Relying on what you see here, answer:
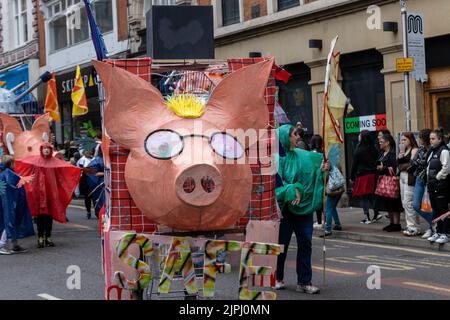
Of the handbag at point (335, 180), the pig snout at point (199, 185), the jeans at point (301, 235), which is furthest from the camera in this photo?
the handbag at point (335, 180)

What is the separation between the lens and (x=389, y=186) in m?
13.3

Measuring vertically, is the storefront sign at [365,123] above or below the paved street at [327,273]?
above

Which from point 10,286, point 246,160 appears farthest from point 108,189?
point 10,286

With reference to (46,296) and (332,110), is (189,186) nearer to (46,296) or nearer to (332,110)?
(332,110)

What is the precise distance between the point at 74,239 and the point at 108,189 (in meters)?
7.69

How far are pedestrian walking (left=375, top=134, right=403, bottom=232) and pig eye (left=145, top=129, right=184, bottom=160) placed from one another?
791 centimetres

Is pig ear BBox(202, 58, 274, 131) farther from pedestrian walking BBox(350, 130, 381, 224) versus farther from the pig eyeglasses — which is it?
pedestrian walking BBox(350, 130, 381, 224)

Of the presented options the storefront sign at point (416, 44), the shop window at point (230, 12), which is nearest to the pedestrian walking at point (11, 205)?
the storefront sign at point (416, 44)

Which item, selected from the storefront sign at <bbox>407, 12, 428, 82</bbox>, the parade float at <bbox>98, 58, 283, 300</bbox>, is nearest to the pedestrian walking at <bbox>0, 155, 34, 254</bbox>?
the parade float at <bbox>98, 58, 283, 300</bbox>

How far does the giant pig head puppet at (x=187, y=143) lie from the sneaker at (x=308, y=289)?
2.52 meters

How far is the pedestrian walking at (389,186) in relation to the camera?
43.4 ft

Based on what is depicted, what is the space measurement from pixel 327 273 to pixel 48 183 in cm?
534

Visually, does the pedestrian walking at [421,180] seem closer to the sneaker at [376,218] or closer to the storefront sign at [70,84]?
the sneaker at [376,218]

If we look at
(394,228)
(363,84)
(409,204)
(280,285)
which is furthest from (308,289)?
(363,84)
